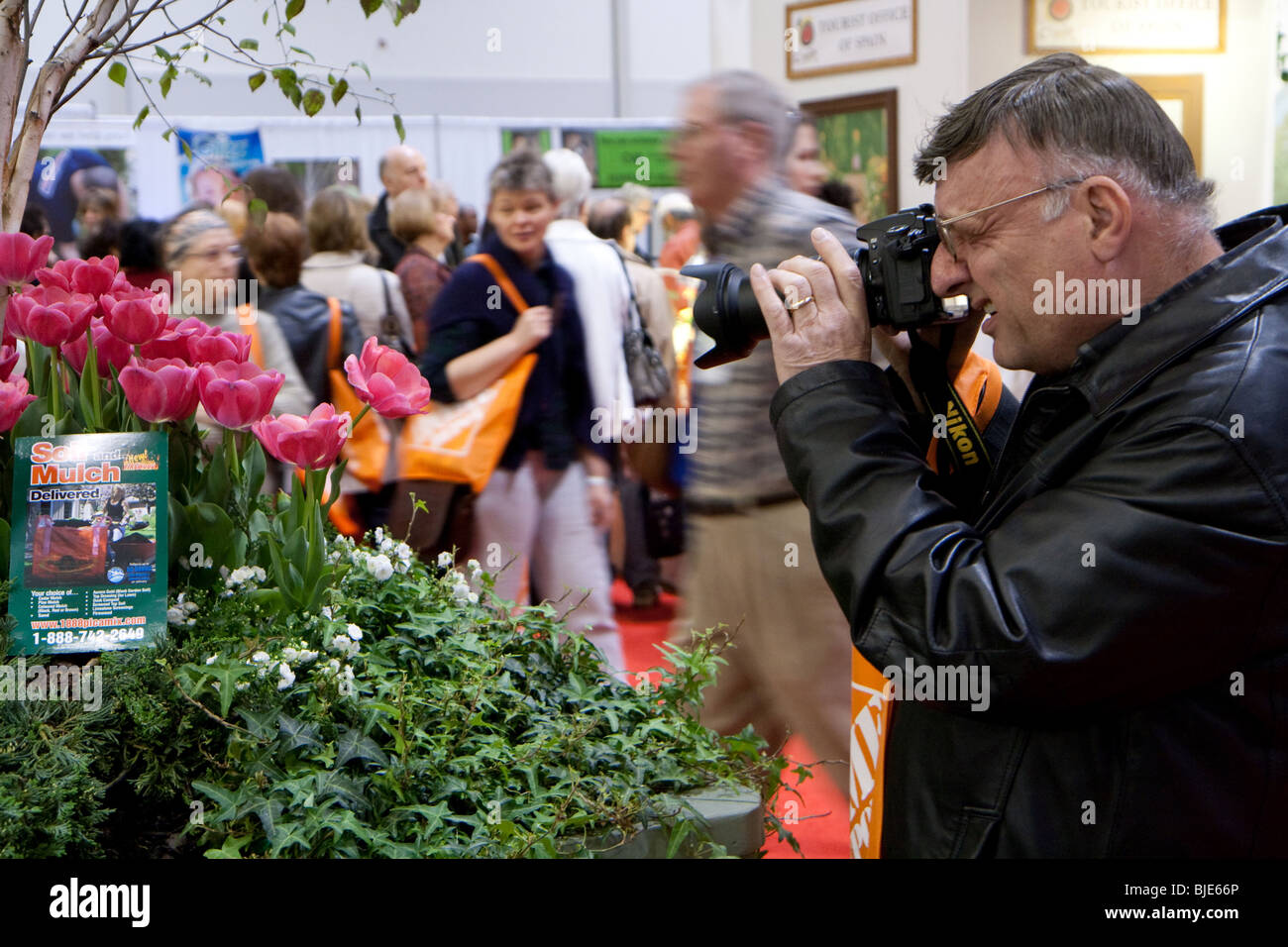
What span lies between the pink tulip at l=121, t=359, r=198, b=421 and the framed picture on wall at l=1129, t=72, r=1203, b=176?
13.7 feet

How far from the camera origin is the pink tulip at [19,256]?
1.22 m

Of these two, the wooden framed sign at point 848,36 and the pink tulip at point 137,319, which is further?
the wooden framed sign at point 848,36

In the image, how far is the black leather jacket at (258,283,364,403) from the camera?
309cm

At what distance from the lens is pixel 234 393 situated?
1.15 meters

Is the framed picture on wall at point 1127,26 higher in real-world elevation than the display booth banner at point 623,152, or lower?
higher

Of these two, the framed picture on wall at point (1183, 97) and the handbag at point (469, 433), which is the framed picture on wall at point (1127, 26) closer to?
the framed picture on wall at point (1183, 97)

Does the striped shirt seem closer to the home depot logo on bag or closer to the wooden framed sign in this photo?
the home depot logo on bag

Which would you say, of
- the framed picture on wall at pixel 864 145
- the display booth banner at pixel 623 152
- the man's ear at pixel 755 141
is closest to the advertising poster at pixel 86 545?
the man's ear at pixel 755 141

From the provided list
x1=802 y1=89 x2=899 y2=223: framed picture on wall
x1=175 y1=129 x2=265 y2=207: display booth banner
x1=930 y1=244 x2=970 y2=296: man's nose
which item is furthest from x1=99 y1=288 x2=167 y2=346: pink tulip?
x1=802 y1=89 x2=899 y2=223: framed picture on wall

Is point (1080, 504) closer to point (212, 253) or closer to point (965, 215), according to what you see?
point (965, 215)

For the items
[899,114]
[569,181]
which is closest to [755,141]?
[569,181]

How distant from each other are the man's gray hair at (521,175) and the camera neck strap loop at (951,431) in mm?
1963

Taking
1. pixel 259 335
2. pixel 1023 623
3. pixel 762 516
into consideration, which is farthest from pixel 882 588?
pixel 259 335

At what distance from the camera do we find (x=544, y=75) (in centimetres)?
945
